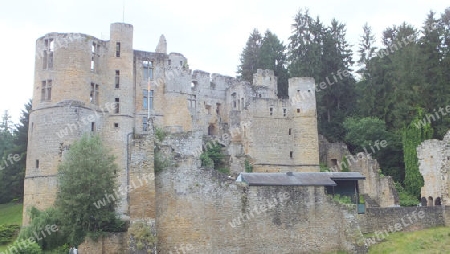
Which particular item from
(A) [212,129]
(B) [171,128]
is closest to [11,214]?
(B) [171,128]

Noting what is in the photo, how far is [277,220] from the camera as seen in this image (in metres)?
29.4

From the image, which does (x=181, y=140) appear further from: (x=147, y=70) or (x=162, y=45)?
(x=162, y=45)

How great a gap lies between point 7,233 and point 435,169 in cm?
3218

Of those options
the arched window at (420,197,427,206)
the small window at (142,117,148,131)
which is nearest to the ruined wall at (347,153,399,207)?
the arched window at (420,197,427,206)

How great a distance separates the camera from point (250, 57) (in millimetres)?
76000

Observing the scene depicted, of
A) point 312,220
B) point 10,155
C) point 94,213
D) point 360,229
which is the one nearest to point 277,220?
point 312,220

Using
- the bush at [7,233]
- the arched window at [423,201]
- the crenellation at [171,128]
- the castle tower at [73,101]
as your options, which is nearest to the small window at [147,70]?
the crenellation at [171,128]

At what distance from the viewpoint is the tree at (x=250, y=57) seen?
7412 cm

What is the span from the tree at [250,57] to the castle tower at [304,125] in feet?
64.6

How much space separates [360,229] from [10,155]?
38245mm

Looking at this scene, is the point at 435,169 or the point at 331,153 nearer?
the point at 435,169

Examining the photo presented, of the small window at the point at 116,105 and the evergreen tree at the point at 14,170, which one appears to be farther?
the evergreen tree at the point at 14,170

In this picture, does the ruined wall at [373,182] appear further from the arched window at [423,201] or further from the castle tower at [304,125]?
the castle tower at [304,125]

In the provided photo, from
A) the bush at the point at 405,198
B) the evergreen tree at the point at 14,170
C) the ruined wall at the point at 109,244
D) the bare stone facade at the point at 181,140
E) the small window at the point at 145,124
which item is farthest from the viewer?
the evergreen tree at the point at 14,170
